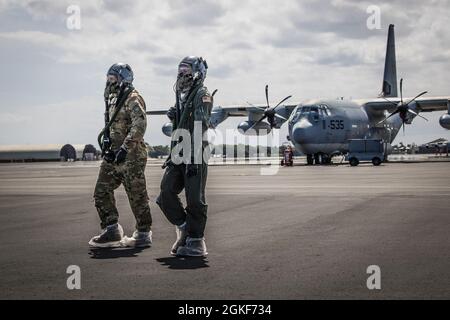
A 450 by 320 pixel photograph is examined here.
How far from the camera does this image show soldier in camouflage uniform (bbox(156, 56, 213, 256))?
22.5ft

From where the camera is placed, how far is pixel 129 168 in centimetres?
755

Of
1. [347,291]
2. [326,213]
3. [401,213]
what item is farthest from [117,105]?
[401,213]

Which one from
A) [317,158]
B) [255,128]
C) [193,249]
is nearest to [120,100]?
[193,249]

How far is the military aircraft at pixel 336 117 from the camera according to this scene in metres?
39.2

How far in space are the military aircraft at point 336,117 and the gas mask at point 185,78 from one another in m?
31.5

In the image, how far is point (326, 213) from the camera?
1084 centimetres

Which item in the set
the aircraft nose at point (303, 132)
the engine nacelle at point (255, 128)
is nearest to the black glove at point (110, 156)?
the aircraft nose at point (303, 132)

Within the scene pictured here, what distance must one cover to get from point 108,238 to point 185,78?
229cm

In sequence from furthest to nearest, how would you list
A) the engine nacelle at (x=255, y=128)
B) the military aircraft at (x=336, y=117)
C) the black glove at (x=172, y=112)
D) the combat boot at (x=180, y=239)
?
the engine nacelle at (x=255, y=128), the military aircraft at (x=336, y=117), the black glove at (x=172, y=112), the combat boot at (x=180, y=239)

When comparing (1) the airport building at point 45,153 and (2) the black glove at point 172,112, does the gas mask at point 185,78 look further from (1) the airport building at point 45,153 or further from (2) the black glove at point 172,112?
(1) the airport building at point 45,153
